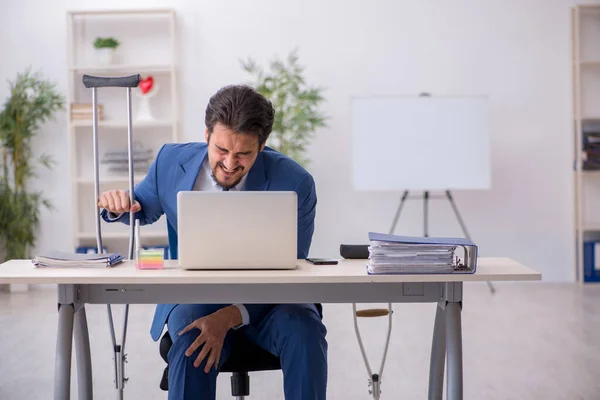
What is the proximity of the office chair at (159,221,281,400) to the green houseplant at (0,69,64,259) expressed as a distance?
14.0ft

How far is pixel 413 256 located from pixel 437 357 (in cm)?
60

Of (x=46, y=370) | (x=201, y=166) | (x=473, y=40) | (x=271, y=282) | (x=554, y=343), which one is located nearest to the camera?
(x=271, y=282)

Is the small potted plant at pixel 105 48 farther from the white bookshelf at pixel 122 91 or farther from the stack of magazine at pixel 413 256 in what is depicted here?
the stack of magazine at pixel 413 256

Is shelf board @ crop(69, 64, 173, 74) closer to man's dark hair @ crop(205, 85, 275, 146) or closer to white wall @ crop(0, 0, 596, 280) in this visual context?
white wall @ crop(0, 0, 596, 280)

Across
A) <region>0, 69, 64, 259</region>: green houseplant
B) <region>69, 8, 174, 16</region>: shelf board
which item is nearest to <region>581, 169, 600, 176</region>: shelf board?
<region>69, 8, 174, 16</region>: shelf board

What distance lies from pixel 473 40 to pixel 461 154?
1090mm

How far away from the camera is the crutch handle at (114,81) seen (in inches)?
91.4

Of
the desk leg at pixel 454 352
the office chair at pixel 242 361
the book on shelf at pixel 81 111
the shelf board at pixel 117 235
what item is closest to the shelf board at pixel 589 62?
the shelf board at pixel 117 235

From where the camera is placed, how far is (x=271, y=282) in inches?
73.5

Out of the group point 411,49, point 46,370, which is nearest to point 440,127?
Answer: point 411,49

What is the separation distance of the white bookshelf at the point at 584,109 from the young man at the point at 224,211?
4377 millimetres

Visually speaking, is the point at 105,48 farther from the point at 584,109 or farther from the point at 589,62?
the point at 584,109

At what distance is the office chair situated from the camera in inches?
82.6

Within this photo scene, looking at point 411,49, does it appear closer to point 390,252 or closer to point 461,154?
point 461,154
